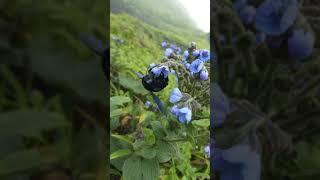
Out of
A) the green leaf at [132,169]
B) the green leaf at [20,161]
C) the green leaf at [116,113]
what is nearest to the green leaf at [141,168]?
the green leaf at [132,169]

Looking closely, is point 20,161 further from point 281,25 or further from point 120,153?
point 281,25

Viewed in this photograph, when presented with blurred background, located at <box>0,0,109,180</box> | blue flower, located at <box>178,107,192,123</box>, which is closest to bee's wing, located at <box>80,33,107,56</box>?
blurred background, located at <box>0,0,109,180</box>

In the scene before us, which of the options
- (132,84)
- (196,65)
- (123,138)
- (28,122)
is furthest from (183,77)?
(28,122)

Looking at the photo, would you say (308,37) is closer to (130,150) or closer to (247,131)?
(247,131)

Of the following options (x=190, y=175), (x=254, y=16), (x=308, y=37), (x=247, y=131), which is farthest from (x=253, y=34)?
(x=190, y=175)

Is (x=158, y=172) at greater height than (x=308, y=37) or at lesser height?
lesser
